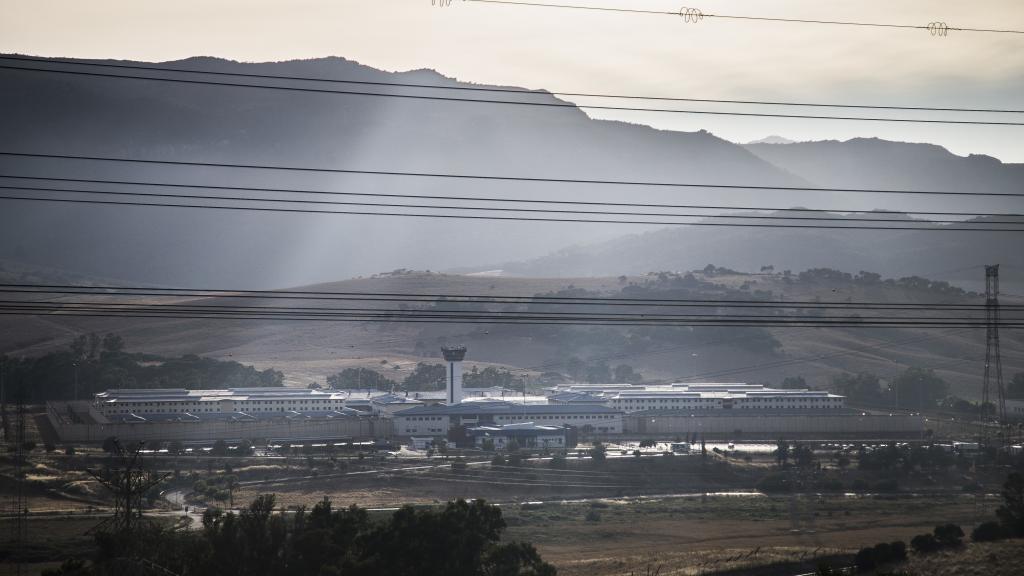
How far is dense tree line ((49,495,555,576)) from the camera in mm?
23781

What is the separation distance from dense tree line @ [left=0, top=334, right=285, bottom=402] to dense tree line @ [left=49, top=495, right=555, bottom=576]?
45091 mm

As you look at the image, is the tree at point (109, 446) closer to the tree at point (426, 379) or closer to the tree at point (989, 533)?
the tree at point (426, 379)

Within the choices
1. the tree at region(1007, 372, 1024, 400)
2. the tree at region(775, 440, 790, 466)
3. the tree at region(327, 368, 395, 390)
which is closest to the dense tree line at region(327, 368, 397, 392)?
the tree at region(327, 368, 395, 390)

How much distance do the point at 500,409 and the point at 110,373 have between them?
30.9 metres

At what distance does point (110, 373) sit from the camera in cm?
7394

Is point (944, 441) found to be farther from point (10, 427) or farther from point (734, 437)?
point (10, 427)

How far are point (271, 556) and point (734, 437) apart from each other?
122ft

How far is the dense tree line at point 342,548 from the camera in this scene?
2378 cm

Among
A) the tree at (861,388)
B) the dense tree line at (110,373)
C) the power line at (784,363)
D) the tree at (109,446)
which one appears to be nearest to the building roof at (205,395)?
the dense tree line at (110,373)

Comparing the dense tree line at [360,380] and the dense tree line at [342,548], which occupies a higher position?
the dense tree line at [360,380]

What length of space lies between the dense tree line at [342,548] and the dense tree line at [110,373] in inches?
1775

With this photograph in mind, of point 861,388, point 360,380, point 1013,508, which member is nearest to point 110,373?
point 360,380

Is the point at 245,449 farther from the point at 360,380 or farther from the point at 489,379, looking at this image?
the point at 489,379

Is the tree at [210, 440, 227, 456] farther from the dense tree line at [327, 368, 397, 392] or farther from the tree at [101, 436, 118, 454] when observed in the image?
the dense tree line at [327, 368, 397, 392]
